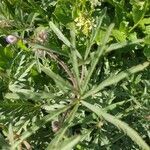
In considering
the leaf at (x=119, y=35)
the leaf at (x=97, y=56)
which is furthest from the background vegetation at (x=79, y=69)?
the leaf at (x=97, y=56)

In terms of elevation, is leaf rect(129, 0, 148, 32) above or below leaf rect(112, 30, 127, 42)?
above

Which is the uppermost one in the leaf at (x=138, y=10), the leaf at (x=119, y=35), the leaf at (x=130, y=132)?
the leaf at (x=138, y=10)

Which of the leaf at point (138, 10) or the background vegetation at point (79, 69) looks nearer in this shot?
the background vegetation at point (79, 69)

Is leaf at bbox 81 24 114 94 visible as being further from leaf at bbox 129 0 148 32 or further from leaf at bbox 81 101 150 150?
leaf at bbox 129 0 148 32

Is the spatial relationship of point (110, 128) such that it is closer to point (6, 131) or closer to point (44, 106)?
point (44, 106)

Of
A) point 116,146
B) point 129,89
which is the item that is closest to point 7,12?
point 129,89

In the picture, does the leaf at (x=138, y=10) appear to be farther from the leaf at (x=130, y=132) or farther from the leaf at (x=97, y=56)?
the leaf at (x=130, y=132)

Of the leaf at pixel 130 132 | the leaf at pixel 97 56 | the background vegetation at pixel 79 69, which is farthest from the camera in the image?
the background vegetation at pixel 79 69

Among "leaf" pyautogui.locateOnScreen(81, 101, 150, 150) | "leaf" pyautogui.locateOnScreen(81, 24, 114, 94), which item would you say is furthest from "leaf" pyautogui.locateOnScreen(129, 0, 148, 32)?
"leaf" pyautogui.locateOnScreen(81, 101, 150, 150)

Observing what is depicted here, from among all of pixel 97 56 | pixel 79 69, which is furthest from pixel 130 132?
pixel 79 69

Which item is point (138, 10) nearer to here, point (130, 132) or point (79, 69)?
point (79, 69)
